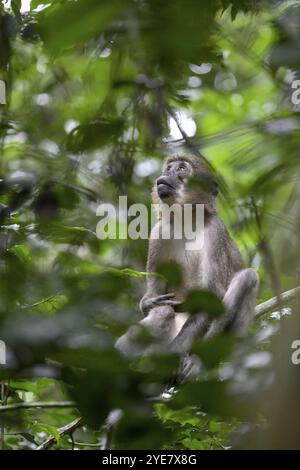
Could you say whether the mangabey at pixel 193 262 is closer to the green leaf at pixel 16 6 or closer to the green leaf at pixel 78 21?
the green leaf at pixel 16 6

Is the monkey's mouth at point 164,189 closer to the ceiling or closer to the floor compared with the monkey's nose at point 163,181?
closer to the floor

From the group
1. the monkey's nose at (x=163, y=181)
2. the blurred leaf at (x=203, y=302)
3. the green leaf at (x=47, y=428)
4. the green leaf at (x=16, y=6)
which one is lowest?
the green leaf at (x=47, y=428)

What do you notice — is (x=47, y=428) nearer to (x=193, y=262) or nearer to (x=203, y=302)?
(x=193, y=262)

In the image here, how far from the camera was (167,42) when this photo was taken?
1.05 metres

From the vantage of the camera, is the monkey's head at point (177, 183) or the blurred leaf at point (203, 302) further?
the monkey's head at point (177, 183)

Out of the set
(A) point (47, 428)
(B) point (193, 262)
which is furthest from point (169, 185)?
(A) point (47, 428)

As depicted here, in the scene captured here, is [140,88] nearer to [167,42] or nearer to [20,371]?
[167,42]

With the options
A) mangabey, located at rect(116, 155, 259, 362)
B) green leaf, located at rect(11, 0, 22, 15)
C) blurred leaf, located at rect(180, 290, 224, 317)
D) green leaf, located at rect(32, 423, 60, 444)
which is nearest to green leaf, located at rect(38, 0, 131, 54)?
blurred leaf, located at rect(180, 290, 224, 317)

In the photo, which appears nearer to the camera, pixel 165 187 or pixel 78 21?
pixel 78 21

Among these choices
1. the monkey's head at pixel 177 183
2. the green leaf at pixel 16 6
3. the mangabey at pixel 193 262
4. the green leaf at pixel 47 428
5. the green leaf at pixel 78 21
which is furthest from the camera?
the monkey's head at pixel 177 183

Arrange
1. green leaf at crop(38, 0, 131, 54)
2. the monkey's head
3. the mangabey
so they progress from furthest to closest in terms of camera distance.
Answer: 1. the monkey's head
2. the mangabey
3. green leaf at crop(38, 0, 131, 54)

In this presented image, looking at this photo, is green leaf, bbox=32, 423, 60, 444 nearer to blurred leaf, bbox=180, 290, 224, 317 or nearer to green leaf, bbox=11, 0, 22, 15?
green leaf, bbox=11, 0, 22, 15

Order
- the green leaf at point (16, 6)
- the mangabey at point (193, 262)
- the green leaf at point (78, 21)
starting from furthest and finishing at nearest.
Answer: the mangabey at point (193, 262) → the green leaf at point (16, 6) → the green leaf at point (78, 21)

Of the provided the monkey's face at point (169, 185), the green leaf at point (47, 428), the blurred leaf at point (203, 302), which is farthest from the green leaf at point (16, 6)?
the blurred leaf at point (203, 302)
